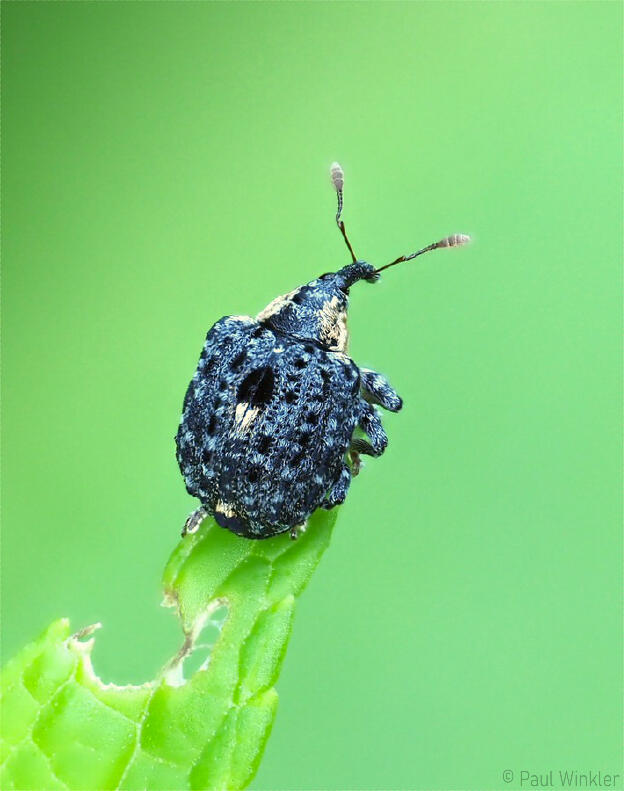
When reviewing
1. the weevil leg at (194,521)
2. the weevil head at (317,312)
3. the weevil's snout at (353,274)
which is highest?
the weevil's snout at (353,274)

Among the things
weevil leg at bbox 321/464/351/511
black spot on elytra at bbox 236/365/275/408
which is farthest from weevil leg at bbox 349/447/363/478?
black spot on elytra at bbox 236/365/275/408

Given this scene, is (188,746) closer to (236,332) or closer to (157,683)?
(157,683)

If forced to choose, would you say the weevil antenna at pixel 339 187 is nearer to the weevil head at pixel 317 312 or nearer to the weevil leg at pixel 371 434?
the weevil head at pixel 317 312

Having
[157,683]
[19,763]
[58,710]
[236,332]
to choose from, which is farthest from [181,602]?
[236,332]

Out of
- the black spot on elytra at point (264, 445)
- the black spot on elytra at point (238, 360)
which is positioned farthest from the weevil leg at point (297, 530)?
the black spot on elytra at point (238, 360)

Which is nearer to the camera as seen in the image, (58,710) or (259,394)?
(58,710)

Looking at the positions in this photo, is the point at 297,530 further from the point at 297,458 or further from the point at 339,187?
the point at 339,187

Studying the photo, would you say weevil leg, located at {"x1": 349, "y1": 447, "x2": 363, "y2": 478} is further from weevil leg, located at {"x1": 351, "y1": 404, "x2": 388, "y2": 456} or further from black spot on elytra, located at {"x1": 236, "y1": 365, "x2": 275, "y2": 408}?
black spot on elytra, located at {"x1": 236, "y1": 365, "x2": 275, "y2": 408}
